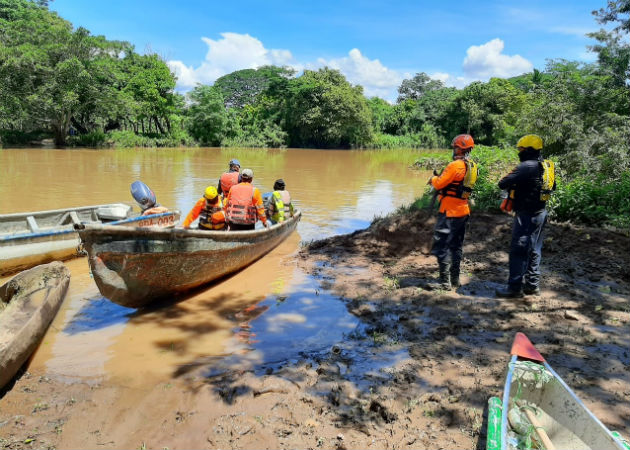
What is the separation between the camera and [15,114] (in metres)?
32.7

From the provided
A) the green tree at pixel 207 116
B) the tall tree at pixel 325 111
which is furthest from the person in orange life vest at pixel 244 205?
the green tree at pixel 207 116

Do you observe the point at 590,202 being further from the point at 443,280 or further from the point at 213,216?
the point at 213,216

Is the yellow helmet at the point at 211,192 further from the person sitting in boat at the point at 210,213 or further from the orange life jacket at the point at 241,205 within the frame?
the orange life jacket at the point at 241,205

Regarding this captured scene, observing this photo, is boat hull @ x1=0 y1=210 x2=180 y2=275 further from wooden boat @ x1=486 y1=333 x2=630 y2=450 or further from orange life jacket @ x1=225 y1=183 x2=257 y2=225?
wooden boat @ x1=486 y1=333 x2=630 y2=450

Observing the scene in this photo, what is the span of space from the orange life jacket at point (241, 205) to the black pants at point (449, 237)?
3110 millimetres

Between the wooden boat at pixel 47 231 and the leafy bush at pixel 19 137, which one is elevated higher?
the leafy bush at pixel 19 137

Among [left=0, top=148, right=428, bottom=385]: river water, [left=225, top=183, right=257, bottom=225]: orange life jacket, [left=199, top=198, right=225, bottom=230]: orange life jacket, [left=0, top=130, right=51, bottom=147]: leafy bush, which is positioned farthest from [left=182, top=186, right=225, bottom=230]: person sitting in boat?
[left=0, top=130, right=51, bottom=147]: leafy bush

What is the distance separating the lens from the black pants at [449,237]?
5.51 meters

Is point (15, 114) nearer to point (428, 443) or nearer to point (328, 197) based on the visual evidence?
point (328, 197)

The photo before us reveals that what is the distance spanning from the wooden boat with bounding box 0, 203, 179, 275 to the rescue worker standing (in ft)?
21.7

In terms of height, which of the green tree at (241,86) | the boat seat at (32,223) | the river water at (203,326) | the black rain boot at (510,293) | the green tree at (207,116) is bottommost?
the river water at (203,326)

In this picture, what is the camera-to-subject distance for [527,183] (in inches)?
198

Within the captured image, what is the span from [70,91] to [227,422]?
35203 millimetres

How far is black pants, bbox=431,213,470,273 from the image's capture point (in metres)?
5.51
